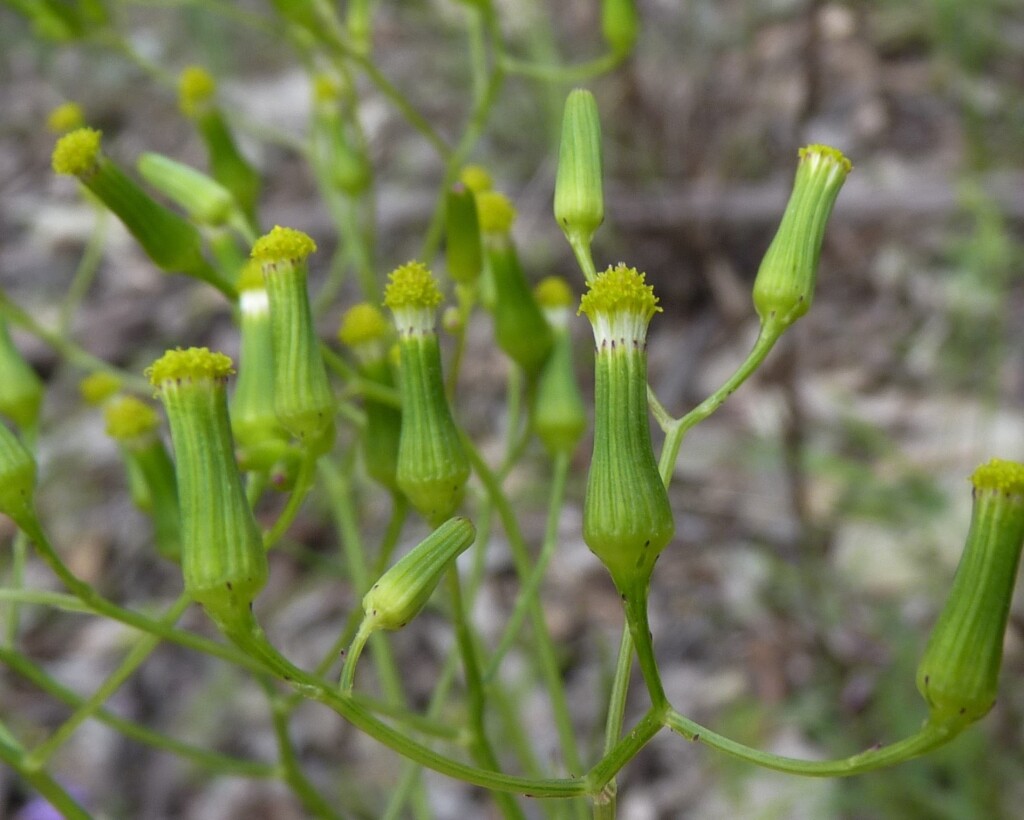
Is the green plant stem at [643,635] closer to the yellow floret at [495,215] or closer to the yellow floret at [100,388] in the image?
the yellow floret at [495,215]

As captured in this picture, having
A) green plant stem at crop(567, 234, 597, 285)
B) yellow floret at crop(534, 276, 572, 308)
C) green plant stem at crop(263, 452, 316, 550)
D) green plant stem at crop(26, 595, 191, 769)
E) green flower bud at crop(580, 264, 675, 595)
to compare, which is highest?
yellow floret at crop(534, 276, 572, 308)

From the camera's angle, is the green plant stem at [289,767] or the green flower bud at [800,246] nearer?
the green flower bud at [800,246]

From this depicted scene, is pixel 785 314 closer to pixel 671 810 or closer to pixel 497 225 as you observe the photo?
pixel 497 225

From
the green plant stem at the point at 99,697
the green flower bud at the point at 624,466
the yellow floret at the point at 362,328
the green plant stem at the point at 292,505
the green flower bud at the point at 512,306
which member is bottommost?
the green plant stem at the point at 99,697

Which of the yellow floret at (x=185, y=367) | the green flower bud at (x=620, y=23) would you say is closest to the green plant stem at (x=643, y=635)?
the yellow floret at (x=185, y=367)

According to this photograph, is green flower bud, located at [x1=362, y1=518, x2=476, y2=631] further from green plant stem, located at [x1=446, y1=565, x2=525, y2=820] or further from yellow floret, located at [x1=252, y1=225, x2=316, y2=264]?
yellow floret, located at [x1=252, y1=225, x2=316, y2=264]

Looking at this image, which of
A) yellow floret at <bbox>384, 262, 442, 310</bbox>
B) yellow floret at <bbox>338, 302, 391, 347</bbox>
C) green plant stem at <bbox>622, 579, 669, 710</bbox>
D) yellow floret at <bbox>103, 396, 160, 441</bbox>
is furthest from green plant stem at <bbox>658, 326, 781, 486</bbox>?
yellow floret at <bbox>103, 396, 160, 441</bbox>

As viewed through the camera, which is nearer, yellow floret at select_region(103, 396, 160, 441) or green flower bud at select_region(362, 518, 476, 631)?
green flower bud at select_region(362, 518, 476, 631)
